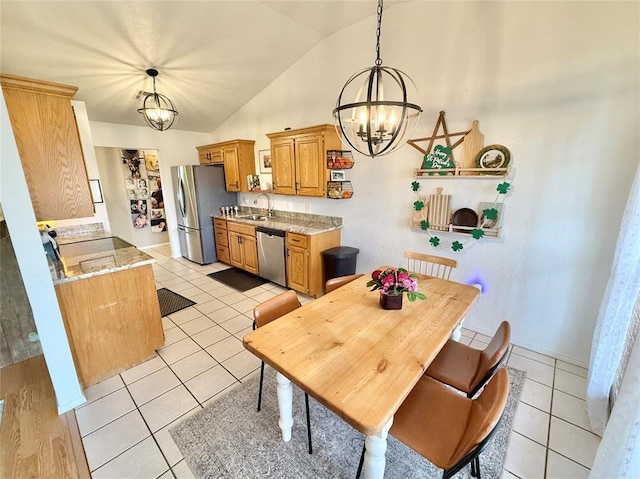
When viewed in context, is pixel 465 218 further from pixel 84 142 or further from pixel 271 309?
pixel 84 142

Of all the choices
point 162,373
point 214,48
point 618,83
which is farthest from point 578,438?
point 214,48

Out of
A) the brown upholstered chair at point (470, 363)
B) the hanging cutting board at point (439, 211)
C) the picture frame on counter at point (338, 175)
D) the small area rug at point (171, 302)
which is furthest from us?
the picture frame on counter at point (338, 175)

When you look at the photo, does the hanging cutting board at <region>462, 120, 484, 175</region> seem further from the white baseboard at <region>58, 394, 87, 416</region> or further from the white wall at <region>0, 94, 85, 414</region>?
the white baseboard at <region>58, 394, 87, 416</region>

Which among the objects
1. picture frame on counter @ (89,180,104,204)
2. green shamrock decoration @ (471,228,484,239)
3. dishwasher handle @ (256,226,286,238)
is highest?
picture frame on counter @ (89,180,104,204)

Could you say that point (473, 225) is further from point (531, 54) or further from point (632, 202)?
point (531, 54)

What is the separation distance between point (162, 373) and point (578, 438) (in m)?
2.97

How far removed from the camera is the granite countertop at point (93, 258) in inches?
81.0

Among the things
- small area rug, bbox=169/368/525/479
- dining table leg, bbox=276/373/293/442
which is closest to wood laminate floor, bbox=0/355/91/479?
small area rug, bbox=169/368/525/479

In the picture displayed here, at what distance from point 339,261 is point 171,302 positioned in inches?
87.7

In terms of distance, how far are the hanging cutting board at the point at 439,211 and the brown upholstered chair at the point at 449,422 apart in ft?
5.45

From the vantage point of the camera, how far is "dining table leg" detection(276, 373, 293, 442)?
1.47m

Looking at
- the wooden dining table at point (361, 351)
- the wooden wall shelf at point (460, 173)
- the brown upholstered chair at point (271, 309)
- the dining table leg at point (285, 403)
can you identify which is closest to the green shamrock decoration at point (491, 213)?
the wooden wall shelf at point (460, 173)

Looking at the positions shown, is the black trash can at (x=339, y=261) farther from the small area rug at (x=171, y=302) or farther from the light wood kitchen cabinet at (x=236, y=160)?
the light wood kitchen cabinet at (x=236, y=160)

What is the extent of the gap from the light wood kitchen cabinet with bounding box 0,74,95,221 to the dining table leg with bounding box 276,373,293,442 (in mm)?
2068
